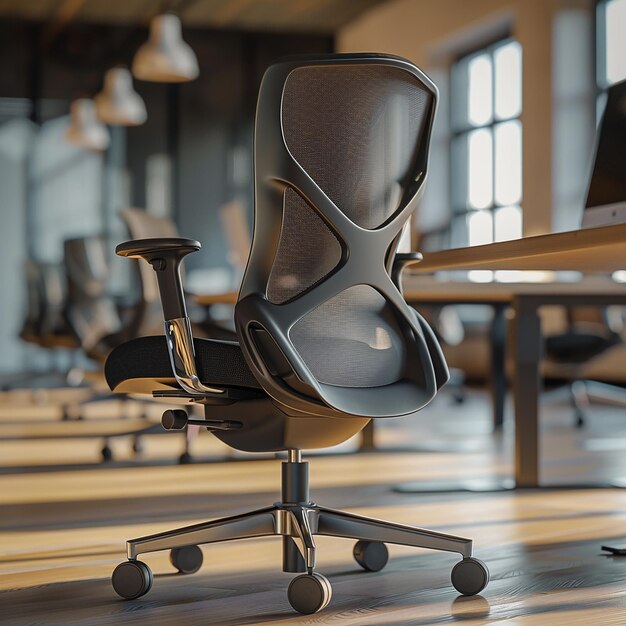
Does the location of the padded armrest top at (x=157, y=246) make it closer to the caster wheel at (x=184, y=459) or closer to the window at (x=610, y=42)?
the caster wheel at (x=184, y=459)

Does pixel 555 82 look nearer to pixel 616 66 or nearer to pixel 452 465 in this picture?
pixel 616 66

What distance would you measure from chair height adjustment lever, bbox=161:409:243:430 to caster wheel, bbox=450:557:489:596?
20.2 inches

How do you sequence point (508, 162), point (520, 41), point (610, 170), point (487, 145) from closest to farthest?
point (610, 170)
point (520, 41)
point (508, 162)
point (487, 145)

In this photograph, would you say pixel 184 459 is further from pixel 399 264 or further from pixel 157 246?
pixel 157 246

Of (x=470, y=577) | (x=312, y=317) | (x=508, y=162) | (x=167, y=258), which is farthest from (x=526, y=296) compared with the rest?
(x=508, y=162)

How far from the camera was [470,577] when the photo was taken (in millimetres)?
2057

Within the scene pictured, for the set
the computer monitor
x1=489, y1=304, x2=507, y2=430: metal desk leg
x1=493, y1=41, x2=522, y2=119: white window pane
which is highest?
x1=493, y1=41, x2=522, y2=119: white window pane

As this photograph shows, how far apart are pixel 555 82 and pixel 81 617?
738cm

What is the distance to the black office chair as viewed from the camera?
1.88 meters

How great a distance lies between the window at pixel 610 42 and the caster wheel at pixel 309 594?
7012 mm

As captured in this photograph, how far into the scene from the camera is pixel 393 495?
10.8 feet

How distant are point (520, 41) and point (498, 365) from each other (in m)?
4.28

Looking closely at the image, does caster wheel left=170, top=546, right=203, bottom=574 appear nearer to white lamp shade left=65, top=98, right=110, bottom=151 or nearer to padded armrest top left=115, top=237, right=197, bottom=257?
padded armrest top left=115, top=237, right=197, bottom=257

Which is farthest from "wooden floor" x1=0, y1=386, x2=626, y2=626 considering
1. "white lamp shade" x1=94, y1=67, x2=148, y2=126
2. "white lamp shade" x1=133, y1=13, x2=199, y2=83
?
"white lamp shade" x1=94, y1=67, x2=148, y2=126
